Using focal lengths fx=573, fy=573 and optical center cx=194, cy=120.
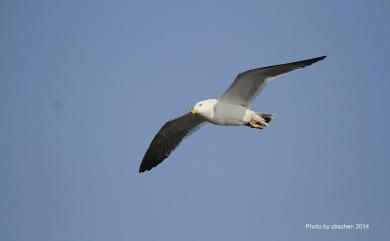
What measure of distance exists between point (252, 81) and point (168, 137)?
126 inches

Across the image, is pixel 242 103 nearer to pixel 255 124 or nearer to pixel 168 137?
pixel 255 124

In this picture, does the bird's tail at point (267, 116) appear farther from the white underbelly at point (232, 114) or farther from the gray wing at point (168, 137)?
the gray wing at point (168, 137)

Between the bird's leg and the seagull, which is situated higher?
the seagull

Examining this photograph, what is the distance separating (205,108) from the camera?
1167 centimetres

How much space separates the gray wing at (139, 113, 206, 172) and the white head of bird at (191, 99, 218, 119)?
87cm

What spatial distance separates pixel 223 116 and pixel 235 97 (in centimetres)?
46

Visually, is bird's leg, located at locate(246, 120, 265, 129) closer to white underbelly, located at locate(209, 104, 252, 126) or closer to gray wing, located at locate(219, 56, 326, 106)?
white underbelly, located at locate(209, 104, 252, 126)

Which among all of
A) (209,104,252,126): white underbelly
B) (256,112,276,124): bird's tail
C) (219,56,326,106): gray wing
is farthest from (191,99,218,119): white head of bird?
(256,112,276,124): bird's tail

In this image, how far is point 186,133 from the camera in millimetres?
13266

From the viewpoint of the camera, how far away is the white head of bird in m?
11.7

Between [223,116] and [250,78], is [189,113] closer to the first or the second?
[223,116]

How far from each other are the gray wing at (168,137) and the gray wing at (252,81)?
5.08 ft

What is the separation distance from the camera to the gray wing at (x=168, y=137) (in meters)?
13.1

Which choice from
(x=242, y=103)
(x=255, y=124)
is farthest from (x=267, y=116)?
(x=242, y=103)
